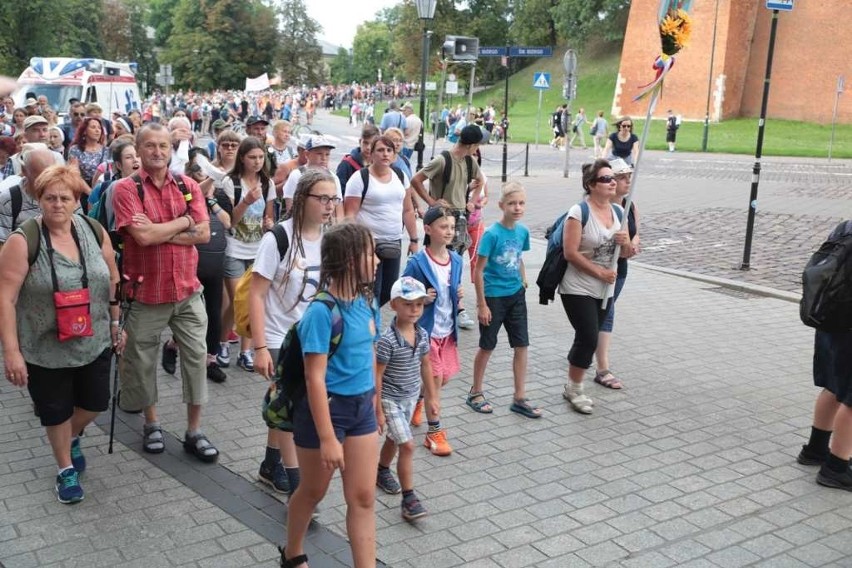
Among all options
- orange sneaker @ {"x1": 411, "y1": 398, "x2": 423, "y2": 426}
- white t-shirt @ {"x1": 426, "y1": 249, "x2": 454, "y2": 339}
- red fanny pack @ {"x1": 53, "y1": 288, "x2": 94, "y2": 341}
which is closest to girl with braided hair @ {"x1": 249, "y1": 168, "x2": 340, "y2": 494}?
red fanny pack @ {"x1": 53, "y1": 288, "x2": 94, "y2": 341}

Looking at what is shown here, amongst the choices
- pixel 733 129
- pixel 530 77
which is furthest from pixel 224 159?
pixel 530 77

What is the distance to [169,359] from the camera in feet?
24.6

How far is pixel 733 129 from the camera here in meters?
48.2

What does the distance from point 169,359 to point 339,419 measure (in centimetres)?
410

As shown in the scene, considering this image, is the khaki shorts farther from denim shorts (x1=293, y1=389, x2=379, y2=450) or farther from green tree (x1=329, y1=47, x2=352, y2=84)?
green tree (x1=329, y1=47, x2=352, y2=84)

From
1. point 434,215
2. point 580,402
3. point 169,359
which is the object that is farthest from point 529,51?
point 434,215

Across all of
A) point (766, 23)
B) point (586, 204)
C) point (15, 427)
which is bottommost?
point (15, 427)

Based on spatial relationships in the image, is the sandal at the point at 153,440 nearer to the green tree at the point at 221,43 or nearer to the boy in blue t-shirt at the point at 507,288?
the boy in blue t-shirt at the point at 507,288

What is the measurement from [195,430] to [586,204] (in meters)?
3.19

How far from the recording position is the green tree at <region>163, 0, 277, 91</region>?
85.4m

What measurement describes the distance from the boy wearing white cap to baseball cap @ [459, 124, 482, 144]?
3.20 metres

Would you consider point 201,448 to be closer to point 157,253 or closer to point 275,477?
point 275,477

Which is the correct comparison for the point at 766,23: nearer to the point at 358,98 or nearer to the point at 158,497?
the point at 358,98

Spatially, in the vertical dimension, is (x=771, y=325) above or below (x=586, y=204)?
below
